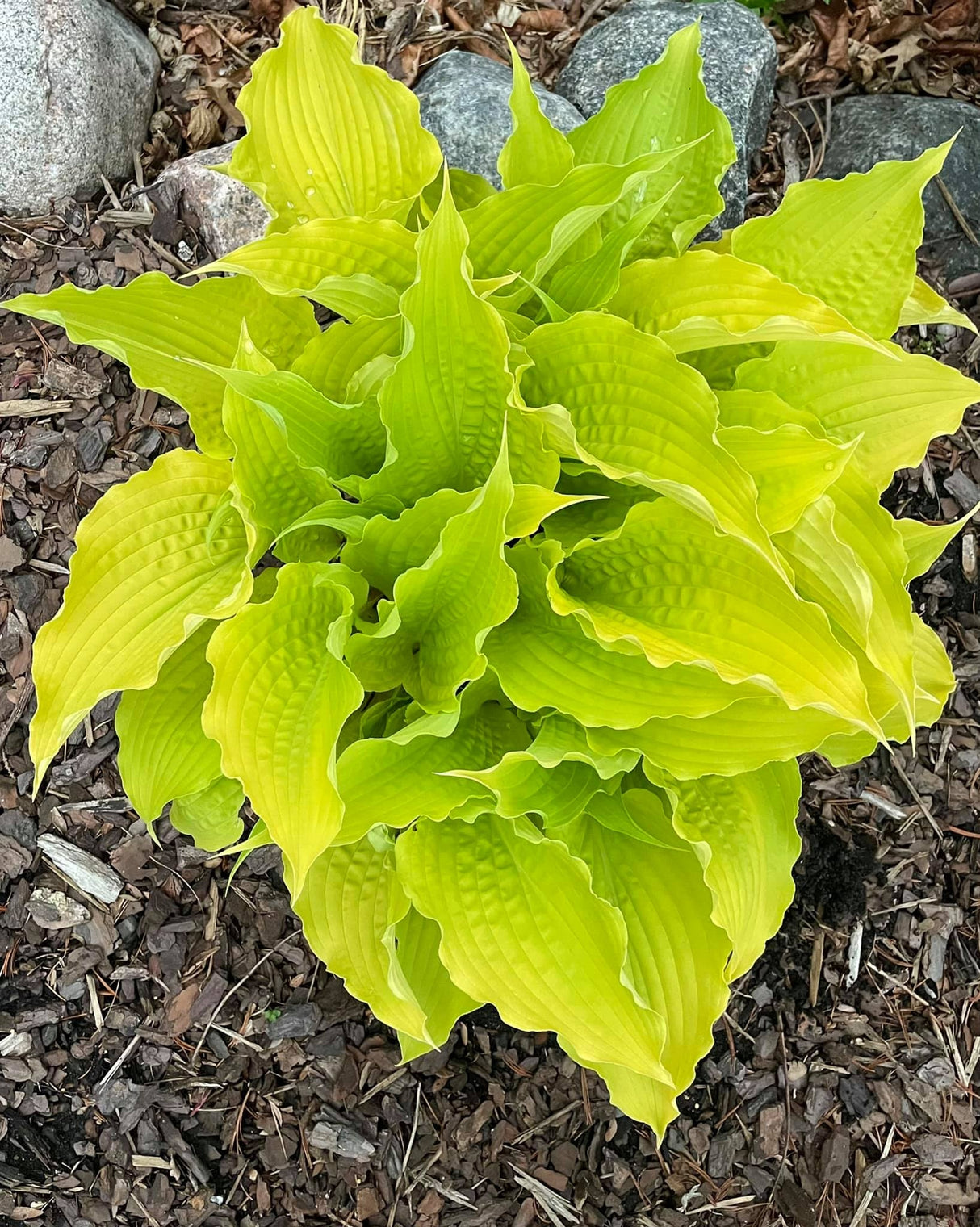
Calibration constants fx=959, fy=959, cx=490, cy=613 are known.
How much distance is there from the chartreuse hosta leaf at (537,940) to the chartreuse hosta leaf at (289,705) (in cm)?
20

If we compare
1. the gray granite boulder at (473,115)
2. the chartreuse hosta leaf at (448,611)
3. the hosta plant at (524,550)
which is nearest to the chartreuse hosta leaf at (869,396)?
the hosta plant at (524,550)

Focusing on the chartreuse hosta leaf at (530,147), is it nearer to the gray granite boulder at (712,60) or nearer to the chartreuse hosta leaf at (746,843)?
the gray granite boulder at (712,60)

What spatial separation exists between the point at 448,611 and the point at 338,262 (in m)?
0.46

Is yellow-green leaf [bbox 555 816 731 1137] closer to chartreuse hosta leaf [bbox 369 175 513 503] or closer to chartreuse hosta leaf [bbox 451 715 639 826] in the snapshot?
chartreuse hosta leaf [bbox 451 715 639 826]

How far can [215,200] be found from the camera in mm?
1851

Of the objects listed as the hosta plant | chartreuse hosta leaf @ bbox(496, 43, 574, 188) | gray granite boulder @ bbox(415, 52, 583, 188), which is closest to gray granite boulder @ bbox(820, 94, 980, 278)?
gray granite boulder @ bbox(415, 52, 583, 188)

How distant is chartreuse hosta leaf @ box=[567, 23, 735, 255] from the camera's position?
4.30 feet

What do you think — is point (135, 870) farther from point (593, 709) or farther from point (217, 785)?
point (593, 709)

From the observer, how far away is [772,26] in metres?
2.18

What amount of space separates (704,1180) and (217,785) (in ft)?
3.88

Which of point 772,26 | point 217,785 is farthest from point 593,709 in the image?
point 772,26

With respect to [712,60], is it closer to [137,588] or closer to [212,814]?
[137,588]

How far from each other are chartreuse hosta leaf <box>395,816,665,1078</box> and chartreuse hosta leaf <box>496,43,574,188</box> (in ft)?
2.93

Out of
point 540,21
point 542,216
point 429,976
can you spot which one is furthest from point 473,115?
point 429,976
